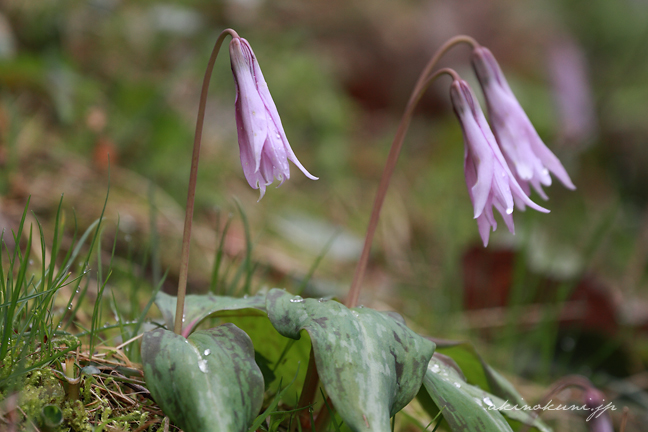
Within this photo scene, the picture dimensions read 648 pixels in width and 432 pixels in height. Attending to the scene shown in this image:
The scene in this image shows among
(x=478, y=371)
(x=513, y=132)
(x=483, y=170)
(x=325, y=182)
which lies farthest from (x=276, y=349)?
(x=325, y=182)

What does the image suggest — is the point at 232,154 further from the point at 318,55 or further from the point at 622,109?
the point at 622,109

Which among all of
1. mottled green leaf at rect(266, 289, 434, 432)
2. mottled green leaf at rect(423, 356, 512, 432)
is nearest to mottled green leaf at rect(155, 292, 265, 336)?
mottled green leaf at rect(266, 289, 434, 432)

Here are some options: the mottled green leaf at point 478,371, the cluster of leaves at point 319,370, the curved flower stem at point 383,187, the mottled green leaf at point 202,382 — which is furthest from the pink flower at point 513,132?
the mottled green leaf at point 202,382

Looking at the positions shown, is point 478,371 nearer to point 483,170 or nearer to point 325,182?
point 483,170

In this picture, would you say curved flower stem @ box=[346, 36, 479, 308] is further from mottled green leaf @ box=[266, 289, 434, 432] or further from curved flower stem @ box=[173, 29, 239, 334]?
curved flower stem @ box=[173, 29, 239, 334]

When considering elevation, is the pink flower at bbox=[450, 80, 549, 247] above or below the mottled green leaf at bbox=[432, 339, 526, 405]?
above

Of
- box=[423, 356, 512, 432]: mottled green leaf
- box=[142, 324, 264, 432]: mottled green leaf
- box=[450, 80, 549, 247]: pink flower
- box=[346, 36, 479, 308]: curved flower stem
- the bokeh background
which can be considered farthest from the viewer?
the bokeh background

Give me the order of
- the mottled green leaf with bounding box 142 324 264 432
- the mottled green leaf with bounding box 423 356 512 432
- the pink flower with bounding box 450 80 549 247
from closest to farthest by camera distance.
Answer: the mottled green leaf with bounding box 142 324 264 432, the mottled green leaf with bounding box 423 356 512 432, the pink flower with bounding box 450 80 549 247
